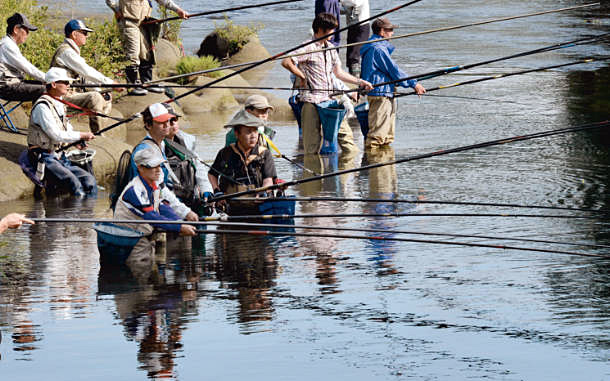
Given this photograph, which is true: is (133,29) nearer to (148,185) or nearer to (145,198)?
(148,185)

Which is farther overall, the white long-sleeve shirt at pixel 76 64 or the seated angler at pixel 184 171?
the white long-sleeve shirt at pixel 76 64

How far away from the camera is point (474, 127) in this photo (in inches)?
627

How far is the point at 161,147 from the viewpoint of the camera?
8852 mm

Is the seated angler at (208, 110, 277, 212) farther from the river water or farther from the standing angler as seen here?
the standing angler

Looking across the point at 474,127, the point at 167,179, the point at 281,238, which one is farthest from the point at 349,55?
the point at 167,179

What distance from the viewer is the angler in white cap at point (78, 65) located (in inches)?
510

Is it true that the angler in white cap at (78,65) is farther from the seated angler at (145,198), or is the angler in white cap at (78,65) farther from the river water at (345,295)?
the seated angler at (145,198)

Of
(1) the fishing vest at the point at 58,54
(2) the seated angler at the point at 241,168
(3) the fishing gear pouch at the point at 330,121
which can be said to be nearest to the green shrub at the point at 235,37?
(3) the fishing gear pouch at the point at 330,121

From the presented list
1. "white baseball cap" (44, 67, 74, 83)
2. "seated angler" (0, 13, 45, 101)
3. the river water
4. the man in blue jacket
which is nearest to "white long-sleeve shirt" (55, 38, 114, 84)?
"seated angler" (0, 13, 45, 101)

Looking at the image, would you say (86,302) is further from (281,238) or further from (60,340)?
(281,238)

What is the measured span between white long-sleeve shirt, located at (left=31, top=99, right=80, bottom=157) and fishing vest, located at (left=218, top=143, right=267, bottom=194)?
113 inches

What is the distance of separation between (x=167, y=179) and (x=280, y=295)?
1.51 metres

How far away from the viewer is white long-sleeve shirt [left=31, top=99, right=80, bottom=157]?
37.7 feet

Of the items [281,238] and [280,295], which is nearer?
[280,295]
